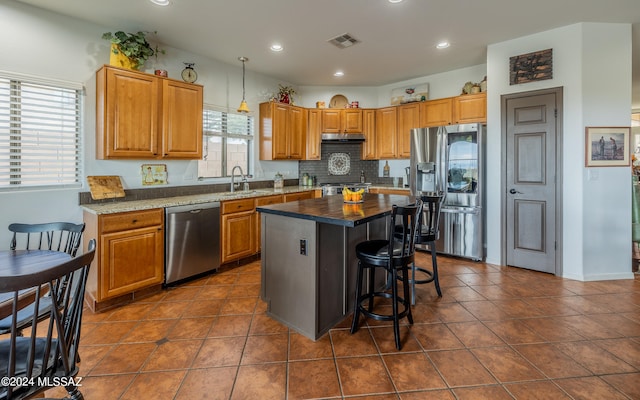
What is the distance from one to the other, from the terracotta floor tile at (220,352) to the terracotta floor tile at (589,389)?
1927 mm

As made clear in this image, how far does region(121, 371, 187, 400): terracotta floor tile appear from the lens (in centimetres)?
174

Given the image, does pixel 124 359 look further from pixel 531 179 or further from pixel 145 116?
pixel 531 179

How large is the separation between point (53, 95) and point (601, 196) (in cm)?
574

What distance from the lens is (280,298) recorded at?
2.56 m

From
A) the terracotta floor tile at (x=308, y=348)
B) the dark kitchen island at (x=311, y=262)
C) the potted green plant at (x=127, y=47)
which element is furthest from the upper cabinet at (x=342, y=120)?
the terracotta floor tile at (x=308, y=348)

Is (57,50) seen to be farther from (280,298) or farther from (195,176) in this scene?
(280,298)

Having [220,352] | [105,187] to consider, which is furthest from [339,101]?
[220,352]

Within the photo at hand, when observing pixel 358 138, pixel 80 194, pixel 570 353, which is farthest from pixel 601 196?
pixel 80 194

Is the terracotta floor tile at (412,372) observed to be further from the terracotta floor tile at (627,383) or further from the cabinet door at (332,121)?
the cabinet door at (332,121)

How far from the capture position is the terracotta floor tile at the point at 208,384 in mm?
1743

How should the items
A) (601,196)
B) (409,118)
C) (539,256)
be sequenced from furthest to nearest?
(409,118)
(539,256)
(601,196)

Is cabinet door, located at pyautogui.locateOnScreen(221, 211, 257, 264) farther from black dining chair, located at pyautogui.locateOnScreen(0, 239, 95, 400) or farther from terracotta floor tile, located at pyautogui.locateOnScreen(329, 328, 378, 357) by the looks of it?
black dining chair, located at pyautogui.locateOnScreen(0, 239, 95, 400)

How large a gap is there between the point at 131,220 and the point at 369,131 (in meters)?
4.04

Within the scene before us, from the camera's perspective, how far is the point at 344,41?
3859 mm
